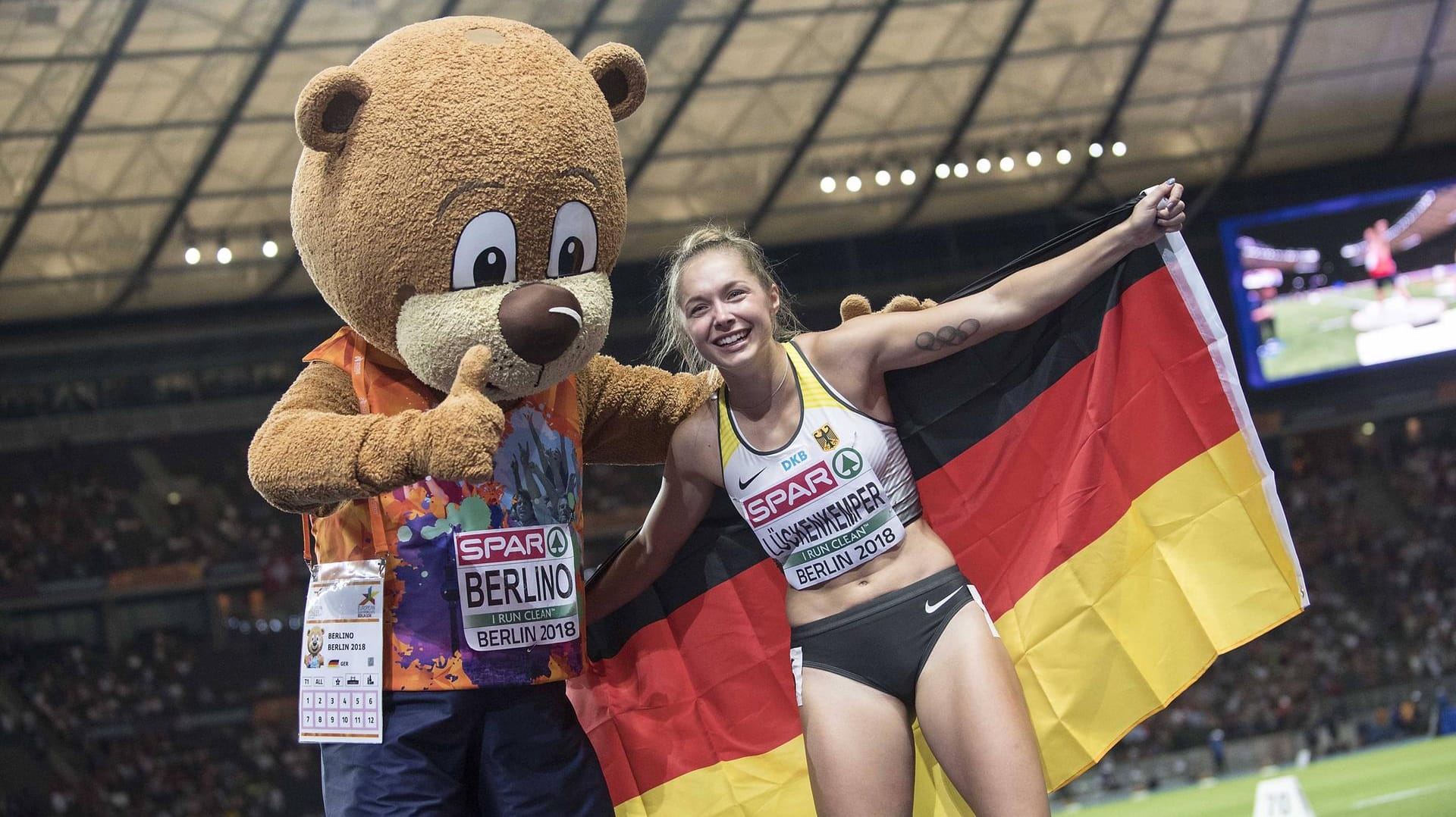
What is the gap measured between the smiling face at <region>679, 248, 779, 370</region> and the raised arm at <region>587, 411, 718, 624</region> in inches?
10.0

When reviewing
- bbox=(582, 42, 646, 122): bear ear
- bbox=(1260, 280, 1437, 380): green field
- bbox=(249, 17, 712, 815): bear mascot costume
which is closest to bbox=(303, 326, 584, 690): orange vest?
bbox=(249, 17, 712, 815): bear mascot costume

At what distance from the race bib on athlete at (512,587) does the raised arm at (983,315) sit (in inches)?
32.3

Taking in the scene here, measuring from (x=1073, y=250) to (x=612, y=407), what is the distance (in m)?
1.17

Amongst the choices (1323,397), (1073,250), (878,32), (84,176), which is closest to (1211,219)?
(1323,397)

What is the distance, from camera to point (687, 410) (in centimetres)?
321

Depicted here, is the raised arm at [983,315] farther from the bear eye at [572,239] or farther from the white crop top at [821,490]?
the bear eye at [572,239]

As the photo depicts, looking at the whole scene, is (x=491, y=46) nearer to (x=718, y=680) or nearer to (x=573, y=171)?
(x=573, y=171)

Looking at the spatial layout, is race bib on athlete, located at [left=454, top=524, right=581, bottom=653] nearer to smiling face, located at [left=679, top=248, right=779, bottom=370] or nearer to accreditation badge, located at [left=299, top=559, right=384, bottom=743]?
accreditation badge, located at [left=299, top=559, right=384, bottom=743]

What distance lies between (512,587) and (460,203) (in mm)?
812

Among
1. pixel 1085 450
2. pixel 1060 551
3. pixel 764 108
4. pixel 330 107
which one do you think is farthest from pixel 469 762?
pixel 764 108

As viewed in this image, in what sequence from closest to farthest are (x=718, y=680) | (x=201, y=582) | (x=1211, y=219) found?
(x=718, y=680) < (x=201, y=582) < (x=1211, y=219)

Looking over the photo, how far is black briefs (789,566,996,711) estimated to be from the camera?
9.23 feet

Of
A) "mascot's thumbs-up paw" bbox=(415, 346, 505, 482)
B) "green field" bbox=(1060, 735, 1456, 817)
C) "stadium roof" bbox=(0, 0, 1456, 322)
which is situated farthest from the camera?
"stadium roof" bbox=(0, 0, 1456, 322)

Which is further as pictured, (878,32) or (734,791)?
(878,32)
